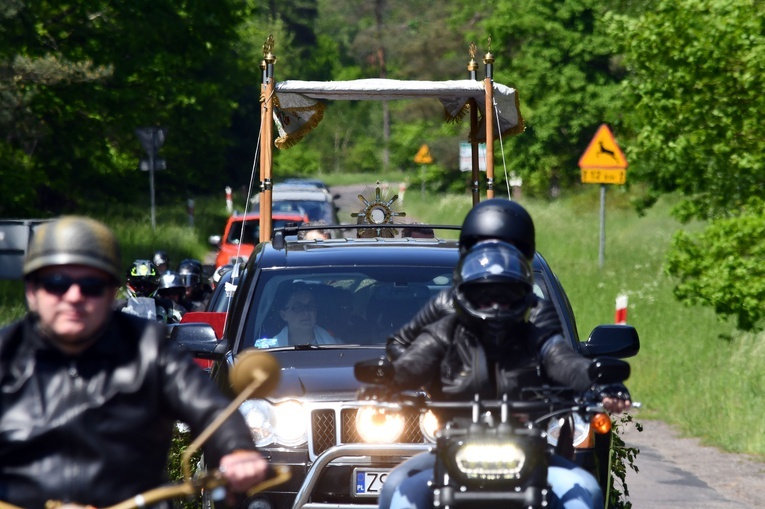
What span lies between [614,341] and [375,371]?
1976 millimetres

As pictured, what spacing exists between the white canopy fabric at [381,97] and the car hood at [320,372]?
186 inches

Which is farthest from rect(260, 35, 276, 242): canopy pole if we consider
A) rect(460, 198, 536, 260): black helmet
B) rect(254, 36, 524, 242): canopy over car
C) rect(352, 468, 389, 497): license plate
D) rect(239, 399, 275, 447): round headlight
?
rect(460, 198, 536, 260): black helmet

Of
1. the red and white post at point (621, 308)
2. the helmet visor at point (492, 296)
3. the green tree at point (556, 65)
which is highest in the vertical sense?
the green tree at point (556, 65)

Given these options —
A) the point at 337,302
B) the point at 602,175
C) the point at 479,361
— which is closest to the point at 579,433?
the point at 337,302

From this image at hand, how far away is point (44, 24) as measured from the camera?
27969mm

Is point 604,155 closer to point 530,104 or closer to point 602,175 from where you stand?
point 602,175

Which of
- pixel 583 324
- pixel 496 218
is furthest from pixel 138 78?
pixel 496 218

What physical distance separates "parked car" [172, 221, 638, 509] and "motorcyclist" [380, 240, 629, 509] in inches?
49.6

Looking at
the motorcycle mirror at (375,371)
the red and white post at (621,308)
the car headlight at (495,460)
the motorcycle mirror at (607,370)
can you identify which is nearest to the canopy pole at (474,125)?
the red and white post at (621,308)

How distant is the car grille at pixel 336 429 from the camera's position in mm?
6941

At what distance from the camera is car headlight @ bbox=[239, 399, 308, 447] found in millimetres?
6977

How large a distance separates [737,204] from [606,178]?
5.91 meters

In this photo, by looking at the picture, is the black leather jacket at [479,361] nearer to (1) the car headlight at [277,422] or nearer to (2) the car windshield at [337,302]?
(1) the car headlight at [277,422]

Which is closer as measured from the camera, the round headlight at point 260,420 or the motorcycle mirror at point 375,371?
the motorcycle mirror at point 375,371
